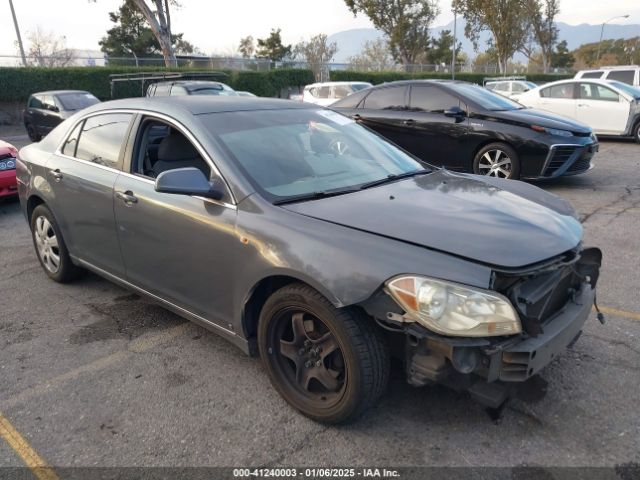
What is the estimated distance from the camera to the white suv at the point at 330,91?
54.0 ft

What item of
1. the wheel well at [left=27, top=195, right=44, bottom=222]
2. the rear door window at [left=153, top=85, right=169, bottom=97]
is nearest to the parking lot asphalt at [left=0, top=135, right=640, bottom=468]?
the wheel well at [left=27, top=195, right=44, bottom=222]

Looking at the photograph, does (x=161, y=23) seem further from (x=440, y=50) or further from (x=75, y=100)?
(x=440, y=50)

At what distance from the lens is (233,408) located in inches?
116

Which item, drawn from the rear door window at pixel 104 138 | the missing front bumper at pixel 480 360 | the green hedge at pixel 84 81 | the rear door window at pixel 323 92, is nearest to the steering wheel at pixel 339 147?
the rear door window at pixel 104 138

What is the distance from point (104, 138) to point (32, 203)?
138 centimetres

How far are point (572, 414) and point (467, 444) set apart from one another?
0.64 meters

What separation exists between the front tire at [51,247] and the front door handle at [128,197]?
1.21m

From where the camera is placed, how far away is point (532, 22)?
156ft

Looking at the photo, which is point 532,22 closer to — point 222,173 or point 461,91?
point 461,91

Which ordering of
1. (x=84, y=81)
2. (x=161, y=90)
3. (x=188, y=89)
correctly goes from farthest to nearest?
(x=84, y=81) → (x=161, y=90) → (x=188, y=89)

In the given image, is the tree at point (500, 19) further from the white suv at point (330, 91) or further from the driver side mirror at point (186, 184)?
the driver side mirror at point (186, 184)

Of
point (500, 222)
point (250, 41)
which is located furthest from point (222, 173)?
point (250, 41)

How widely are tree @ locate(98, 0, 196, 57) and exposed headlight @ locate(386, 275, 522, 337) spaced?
44.3 meters

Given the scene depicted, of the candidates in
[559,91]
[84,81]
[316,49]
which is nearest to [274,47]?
[316,49]
